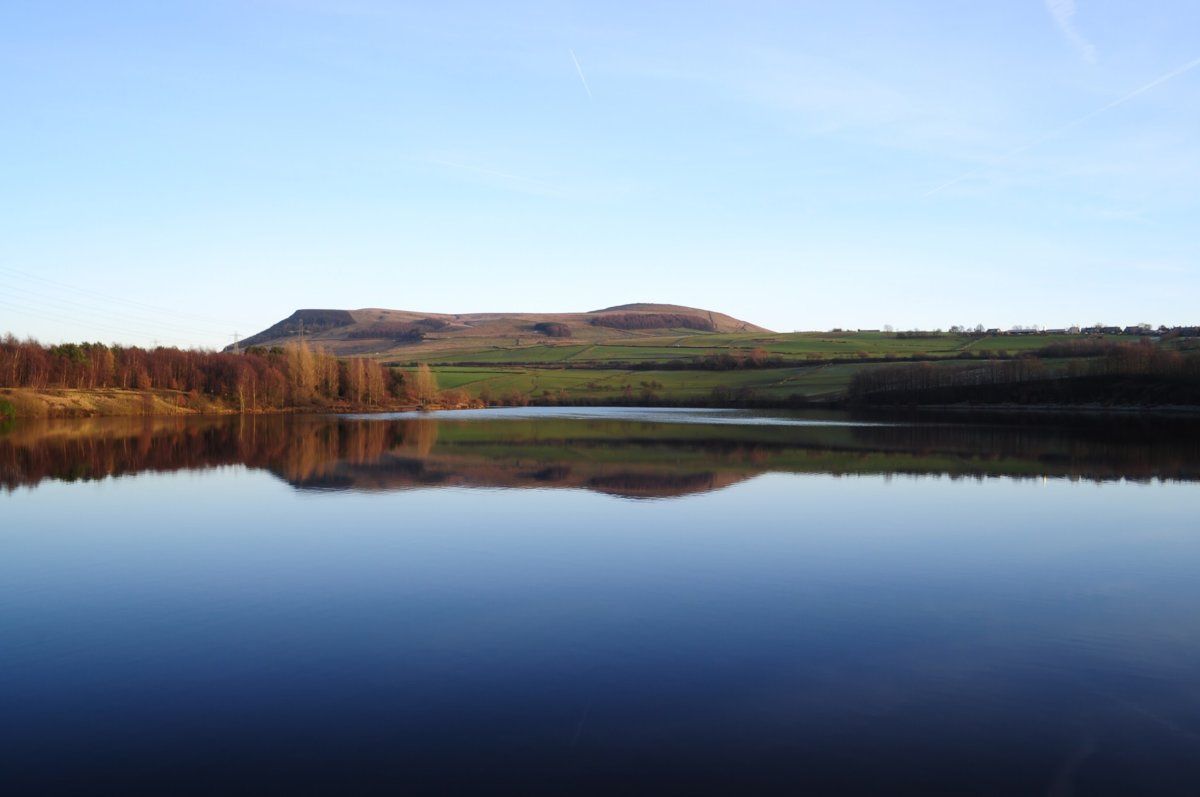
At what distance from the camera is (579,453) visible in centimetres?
3884

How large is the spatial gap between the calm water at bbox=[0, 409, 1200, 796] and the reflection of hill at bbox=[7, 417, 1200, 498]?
11.4 feet

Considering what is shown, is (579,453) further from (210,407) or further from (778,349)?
(778,349)

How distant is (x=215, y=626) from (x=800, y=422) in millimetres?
61185

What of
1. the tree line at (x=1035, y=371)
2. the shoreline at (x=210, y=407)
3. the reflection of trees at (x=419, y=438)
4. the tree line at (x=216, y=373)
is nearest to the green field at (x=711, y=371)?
the tree line at (x=1035, y=371)

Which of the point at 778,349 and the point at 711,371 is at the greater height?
the point at 778,349

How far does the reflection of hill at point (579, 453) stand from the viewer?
29359 mm

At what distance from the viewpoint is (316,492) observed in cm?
2534

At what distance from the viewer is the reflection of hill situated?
1156 inches

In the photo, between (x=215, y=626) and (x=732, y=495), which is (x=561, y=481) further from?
(x=215, y=626)

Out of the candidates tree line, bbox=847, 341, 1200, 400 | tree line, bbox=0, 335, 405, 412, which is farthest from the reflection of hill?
tree line, bbox=847, 341, 1200, 400

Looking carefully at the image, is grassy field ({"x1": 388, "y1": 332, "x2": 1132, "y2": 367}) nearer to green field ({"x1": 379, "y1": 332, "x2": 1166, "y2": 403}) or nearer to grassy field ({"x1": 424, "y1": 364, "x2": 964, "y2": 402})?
green field ({"x1": 379, "y1": 332, "x2": 1166, "y2": 403})

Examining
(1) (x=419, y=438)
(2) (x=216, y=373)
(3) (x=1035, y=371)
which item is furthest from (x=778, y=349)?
(1) (x=419, y=438)

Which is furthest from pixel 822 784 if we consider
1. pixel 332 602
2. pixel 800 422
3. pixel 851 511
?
pixel 800 422

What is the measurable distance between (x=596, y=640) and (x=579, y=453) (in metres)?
27.7
